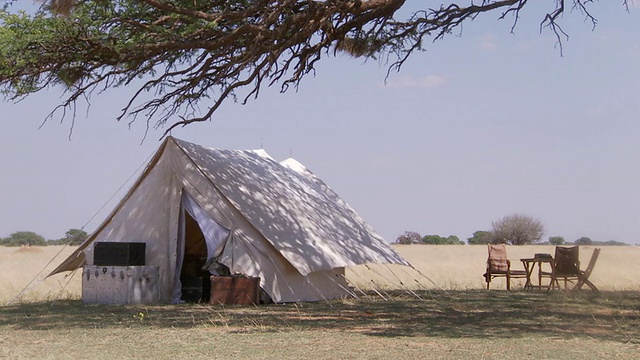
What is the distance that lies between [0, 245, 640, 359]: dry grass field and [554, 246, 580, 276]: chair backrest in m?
0.71

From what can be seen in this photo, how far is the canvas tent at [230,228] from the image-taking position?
1184 cm

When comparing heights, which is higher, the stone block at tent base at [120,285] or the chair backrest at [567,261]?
the chair backrest at [567,261]

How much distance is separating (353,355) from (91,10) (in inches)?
198

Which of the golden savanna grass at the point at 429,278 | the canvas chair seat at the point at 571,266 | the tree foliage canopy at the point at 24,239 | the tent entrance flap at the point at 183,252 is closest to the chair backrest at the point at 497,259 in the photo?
the golden savanna grass at the point at 429,278

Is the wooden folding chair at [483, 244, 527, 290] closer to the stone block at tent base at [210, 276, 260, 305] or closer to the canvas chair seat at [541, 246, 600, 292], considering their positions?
the canvas chair seat at [541, 246, 600, 292]

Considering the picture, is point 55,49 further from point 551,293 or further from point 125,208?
point 551,293

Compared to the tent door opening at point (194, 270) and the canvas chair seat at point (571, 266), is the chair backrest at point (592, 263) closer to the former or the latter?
the canvas chair seat at point (571, 266)

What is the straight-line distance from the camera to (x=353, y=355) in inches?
265

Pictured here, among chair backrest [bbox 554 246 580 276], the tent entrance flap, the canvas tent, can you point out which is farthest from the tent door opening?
chair backrest [bbox 554 246 580 276]

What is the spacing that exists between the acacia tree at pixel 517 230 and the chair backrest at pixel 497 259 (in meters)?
26.1

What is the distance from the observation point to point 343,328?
8.63 m

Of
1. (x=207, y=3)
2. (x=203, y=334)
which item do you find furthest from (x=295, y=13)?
(x=203, y=334)

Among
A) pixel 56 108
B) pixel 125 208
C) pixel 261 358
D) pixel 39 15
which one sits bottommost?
pixel 261 358

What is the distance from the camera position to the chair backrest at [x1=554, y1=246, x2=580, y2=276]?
14.2 metres
